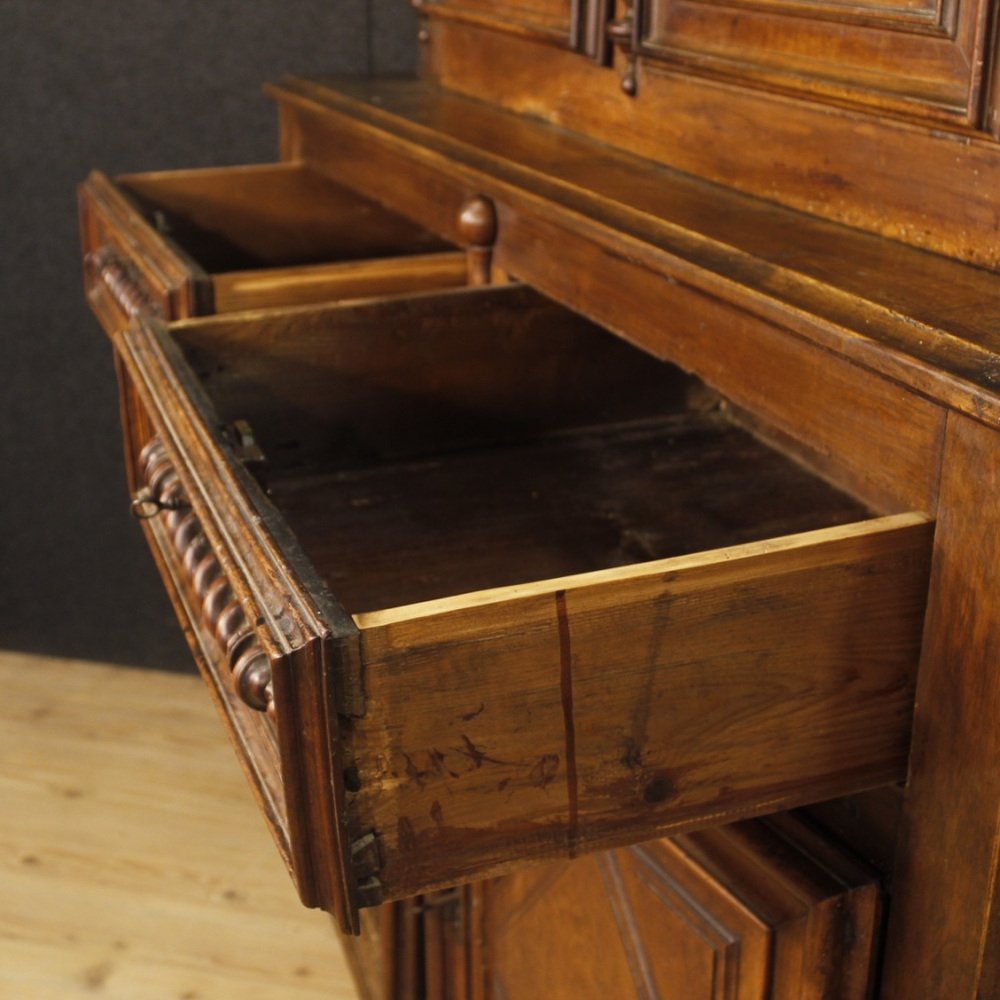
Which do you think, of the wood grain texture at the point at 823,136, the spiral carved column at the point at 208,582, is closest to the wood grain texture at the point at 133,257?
the spiral carved column at the point at 208,582

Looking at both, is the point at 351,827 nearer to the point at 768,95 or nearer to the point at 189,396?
the point at 189,396

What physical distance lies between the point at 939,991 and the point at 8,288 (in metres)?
2.34

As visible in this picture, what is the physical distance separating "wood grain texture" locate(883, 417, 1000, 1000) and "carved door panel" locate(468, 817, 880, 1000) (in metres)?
0.05

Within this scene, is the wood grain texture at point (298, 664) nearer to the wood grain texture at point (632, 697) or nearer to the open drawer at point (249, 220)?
the wood grain texture at point (632, 697)

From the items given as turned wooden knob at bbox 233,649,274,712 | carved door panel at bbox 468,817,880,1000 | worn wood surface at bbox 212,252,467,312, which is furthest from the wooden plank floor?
turned wooden knob at bbox 233,649,274,712

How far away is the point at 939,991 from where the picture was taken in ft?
3.42

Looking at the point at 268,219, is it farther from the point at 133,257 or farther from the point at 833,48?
the point at 833,48

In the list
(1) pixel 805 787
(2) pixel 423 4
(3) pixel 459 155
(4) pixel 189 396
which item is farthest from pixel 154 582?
(1) pixel 805 787

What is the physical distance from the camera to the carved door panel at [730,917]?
1.08 meters


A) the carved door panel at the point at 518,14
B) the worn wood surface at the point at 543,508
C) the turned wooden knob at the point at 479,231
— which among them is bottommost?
the worn wood surface at the point at 543,508

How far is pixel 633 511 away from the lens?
1.39 m

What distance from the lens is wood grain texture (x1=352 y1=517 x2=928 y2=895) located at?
0.84 m

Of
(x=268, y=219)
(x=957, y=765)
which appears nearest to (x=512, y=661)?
(x=957, y=765)

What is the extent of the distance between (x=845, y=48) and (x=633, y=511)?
0.46 m
